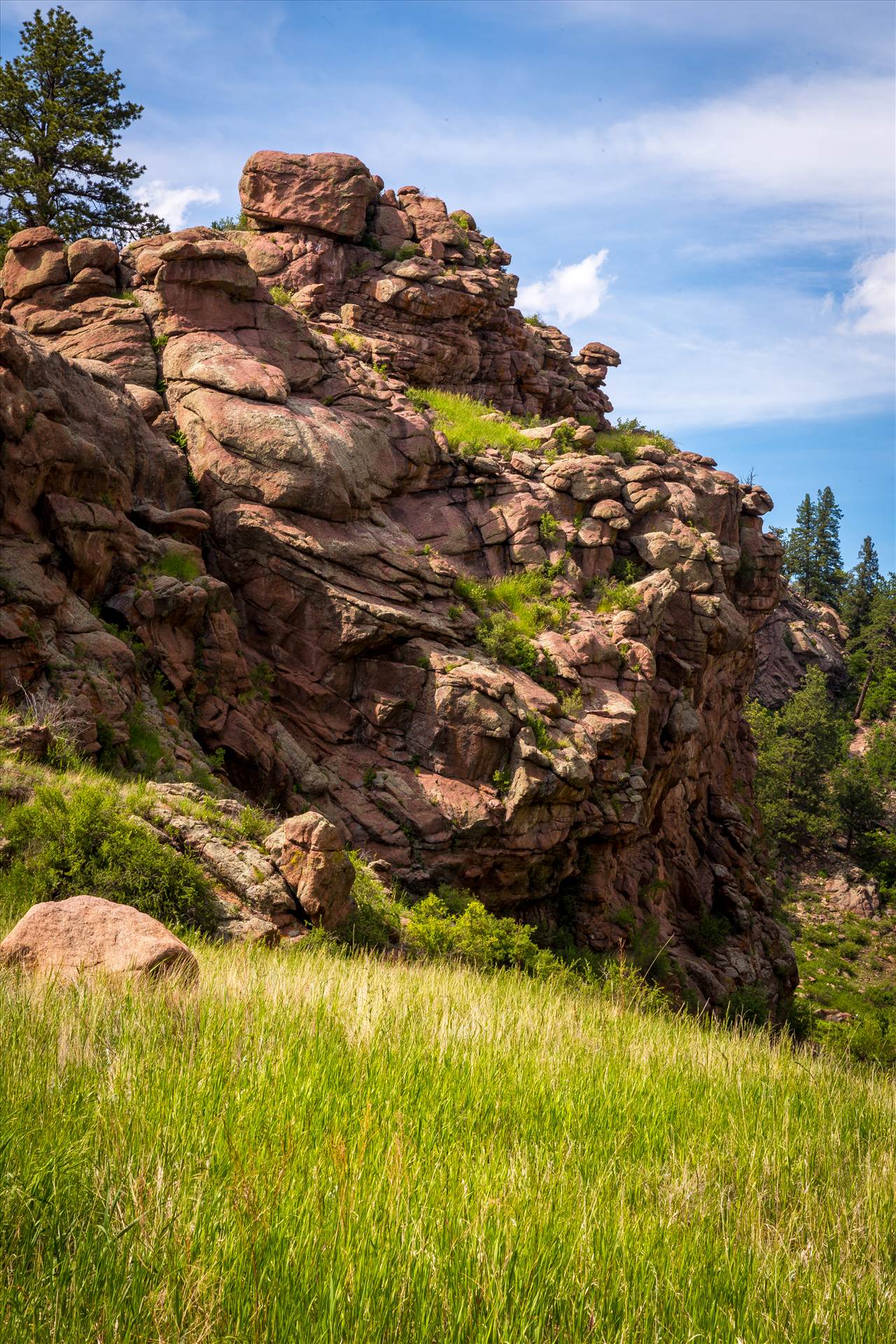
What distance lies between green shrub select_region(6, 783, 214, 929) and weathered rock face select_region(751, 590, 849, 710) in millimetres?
61732

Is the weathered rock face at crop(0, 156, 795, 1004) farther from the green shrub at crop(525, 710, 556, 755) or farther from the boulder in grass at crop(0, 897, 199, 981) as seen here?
the boulder in grass at crop(0, 897, 199, 981)

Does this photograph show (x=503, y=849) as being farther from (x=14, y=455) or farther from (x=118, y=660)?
(x=14, y=455)

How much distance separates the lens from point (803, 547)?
8975 cm

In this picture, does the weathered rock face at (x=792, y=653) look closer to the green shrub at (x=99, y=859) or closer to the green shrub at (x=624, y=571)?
the green shrub at (x=624, y=571)

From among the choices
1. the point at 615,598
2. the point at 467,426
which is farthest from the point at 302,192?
the point at 615,598

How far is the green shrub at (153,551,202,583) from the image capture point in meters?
16.5

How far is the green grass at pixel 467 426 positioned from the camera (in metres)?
25.3

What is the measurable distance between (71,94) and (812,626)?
65.8 metres

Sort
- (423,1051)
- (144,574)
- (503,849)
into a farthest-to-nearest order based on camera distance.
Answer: (503,849) → (144,574) → (423,1051)

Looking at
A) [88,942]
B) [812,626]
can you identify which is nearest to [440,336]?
[88,942]

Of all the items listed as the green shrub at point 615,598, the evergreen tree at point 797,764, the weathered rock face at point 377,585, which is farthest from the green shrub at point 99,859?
the evergreen tree at point 797,764

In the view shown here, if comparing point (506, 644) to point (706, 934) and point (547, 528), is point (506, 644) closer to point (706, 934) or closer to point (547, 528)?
point (547, 528)

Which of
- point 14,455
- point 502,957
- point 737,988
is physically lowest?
point 737,988

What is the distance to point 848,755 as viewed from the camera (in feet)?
218
